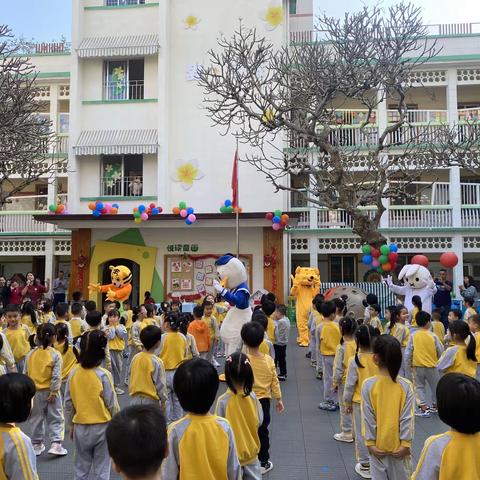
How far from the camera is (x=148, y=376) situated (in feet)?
16.8

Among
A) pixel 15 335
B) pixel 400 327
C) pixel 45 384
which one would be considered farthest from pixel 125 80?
pixel 45 384

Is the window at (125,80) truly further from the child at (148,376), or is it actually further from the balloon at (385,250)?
the child at (148,376)

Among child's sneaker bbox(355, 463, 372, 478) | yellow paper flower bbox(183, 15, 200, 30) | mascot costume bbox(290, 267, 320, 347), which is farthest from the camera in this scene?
yellow paper flower bbox(183, 15, 200, 30)

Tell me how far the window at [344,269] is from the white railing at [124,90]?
10.2m

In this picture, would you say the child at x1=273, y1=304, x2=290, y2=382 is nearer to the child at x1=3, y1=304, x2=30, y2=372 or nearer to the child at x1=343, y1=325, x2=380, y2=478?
the child at x1=343, y1=325, x2=380, y2=478

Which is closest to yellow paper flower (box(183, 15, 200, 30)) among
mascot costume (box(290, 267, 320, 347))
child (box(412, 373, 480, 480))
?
mascot costume (box(290, 267, 320, 347))

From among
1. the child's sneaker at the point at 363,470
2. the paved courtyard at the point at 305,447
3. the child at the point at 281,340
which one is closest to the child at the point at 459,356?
the paved courtyard at the point at 305,447

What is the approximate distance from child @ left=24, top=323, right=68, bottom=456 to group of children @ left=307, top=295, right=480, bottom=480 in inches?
122

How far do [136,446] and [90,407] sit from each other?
2.53 m

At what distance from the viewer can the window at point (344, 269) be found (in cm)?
2097

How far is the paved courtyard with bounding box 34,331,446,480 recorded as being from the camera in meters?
5.11

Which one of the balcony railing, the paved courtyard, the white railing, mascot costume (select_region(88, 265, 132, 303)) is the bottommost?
the paved courtyard

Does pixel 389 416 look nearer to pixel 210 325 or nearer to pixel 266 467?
pixel 266 467

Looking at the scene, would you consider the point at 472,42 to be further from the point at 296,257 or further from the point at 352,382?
the point at 352,382
